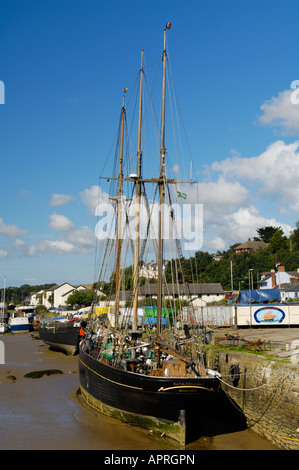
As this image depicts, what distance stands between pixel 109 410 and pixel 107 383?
1.36 meters

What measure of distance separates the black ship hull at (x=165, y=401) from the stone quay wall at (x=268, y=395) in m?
1.17

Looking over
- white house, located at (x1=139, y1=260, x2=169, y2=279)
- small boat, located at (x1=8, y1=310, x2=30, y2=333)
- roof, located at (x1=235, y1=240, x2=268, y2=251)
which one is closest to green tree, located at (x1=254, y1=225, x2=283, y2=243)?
roof, located at (x1=235, y1=240, x2=268, y2=251)

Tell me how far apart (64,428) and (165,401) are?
5429mm

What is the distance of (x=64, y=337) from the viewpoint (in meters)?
44.0

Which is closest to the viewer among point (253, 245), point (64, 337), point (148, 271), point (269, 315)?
point (269, 315)

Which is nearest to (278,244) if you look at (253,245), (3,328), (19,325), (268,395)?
(253,245)

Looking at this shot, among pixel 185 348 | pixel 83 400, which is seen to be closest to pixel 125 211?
pixel 185 348

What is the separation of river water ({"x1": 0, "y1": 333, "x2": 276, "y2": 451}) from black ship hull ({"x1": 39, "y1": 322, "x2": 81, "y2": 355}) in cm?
1249

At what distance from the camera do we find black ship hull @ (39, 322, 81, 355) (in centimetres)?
4225

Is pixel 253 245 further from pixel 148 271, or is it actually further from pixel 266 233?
pixel 148 271

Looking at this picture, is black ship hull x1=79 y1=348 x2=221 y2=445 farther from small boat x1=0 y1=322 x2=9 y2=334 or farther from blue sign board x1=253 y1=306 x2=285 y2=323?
small boat x1=0 y1=322 x2=9 y2=334

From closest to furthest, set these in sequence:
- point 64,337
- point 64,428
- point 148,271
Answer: point 64,428 → point 64,337 → point 148,271

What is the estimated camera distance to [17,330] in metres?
77.6
